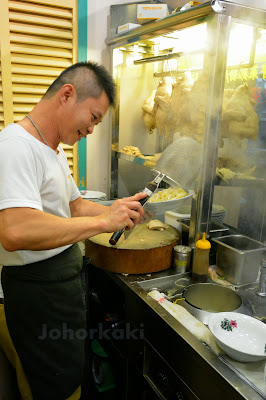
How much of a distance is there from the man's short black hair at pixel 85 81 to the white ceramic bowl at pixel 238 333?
0.96 meters

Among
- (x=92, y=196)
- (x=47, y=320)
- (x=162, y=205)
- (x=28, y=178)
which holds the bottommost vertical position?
(x=47, y=320)

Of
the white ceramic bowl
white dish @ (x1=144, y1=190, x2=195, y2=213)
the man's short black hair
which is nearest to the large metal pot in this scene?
the white ceramic bowl

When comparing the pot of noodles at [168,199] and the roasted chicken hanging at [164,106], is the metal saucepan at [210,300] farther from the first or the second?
the roasted chicken hanging at [164,106]

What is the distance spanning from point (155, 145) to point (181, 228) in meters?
0.95

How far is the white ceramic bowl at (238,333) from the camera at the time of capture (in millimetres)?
1059

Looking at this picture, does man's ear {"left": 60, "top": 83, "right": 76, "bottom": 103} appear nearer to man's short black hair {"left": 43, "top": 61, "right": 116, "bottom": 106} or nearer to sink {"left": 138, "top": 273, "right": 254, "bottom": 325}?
man's short black hair {"left": 43, "top": 61, "right": 116, "bottom": 106}

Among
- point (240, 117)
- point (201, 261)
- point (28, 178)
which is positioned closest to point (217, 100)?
point (240, 117)

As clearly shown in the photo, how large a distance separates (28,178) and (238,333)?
0.94 meters

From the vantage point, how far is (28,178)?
102cm

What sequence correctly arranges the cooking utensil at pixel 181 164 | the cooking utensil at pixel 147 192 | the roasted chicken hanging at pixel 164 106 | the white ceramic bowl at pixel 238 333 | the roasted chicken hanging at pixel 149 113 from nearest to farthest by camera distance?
the white ceramic bowl at pixel 238 333 < the cooking utensil at pixel 147 192 < the cooking utensil at pixel 181 164 < the roasted chicken hanging at pixel 164 106 < the roasted chicken hanging at pixel 149 113

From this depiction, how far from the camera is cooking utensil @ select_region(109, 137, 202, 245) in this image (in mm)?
1426

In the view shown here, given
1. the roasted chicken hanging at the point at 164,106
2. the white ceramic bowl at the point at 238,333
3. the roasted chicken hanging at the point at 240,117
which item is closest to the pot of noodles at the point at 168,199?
the roasted chicken hanging at the point at 240,117

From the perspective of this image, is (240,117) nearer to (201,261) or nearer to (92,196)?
(201,261)

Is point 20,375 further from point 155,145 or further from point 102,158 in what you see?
point 155,145
